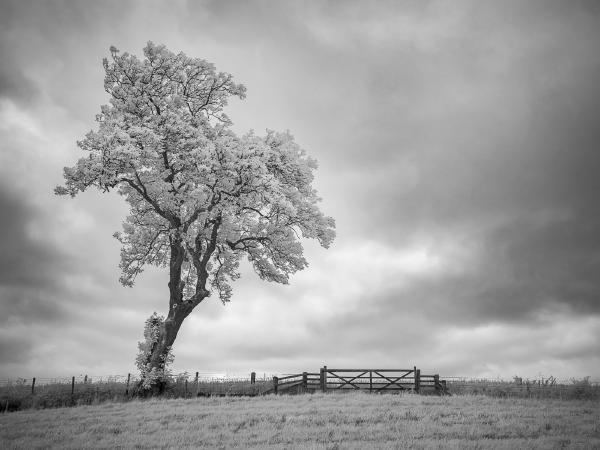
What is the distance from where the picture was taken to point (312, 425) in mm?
15945

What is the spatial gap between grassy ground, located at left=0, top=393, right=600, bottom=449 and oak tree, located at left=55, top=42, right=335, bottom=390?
20.3 feet

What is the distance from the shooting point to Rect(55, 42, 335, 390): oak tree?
24.1 meters

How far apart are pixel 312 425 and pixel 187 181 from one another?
1548 cm

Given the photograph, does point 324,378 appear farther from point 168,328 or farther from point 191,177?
point 191,177

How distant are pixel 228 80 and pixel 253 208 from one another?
7.83 metres

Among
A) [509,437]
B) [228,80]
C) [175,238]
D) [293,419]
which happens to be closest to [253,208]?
[175,238]

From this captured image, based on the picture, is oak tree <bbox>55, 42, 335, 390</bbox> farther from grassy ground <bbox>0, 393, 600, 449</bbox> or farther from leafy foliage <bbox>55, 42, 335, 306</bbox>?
grassy ground <bbox>0, 393, 600, 449</bbox>

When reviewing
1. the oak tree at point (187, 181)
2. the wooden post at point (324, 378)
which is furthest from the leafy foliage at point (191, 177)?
the wooden post at point (324, 378)

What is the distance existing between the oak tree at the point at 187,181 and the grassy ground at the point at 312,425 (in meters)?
6.18

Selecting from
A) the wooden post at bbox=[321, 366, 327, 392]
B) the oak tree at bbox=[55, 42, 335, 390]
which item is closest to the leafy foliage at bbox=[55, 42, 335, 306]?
the oak tree at bbox=[55, 42, 335, 390]

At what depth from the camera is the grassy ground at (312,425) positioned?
537 inches

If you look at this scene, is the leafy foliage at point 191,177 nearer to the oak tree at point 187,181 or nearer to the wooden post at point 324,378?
the oak tree at point 187,181

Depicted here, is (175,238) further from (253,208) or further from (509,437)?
(509,437)

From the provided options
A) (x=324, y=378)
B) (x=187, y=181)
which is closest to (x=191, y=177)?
(x=187, y=181)
